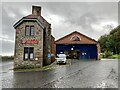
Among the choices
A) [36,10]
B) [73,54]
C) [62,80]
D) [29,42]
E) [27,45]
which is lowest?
[62,80]

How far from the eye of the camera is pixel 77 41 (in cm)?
4912

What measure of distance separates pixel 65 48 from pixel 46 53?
63.5 feet

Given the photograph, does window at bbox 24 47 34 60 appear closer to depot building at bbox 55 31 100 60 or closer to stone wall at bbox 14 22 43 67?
stone wall at bbox 14 22 43 67

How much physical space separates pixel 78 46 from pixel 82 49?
4.45 ft

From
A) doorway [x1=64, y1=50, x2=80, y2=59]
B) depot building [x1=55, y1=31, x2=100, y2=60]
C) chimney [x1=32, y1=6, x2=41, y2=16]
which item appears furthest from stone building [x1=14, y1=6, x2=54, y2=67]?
doorway [x1=64, y1=50, x2=80, y2=59]

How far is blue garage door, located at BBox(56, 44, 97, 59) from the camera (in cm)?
5006

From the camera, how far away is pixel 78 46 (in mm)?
50469

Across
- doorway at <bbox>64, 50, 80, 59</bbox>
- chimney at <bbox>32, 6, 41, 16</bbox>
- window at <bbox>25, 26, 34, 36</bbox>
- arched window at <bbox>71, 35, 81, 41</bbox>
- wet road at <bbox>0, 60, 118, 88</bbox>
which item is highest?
chimney at <bbox>32, 6, 41, 16</bbox>

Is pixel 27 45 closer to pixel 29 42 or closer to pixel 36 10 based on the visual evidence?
pixel 29 42

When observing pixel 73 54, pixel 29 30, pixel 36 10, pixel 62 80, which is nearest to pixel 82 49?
pixel 73 54

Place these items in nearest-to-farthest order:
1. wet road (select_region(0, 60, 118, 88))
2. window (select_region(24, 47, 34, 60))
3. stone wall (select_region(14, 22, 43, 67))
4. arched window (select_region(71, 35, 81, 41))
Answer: wet road (select_region(0, 60, 118, 88))
stone wall (select_region(14, 22, 43, 67))
window (select_region(24, 47, 34, 60))
arched window (select_region(71, 35, 81, 41))

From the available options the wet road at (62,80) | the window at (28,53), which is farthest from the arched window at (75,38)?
the wet road at (62,80)

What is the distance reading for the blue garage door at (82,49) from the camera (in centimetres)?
5006

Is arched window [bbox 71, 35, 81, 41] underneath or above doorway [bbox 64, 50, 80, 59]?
above
